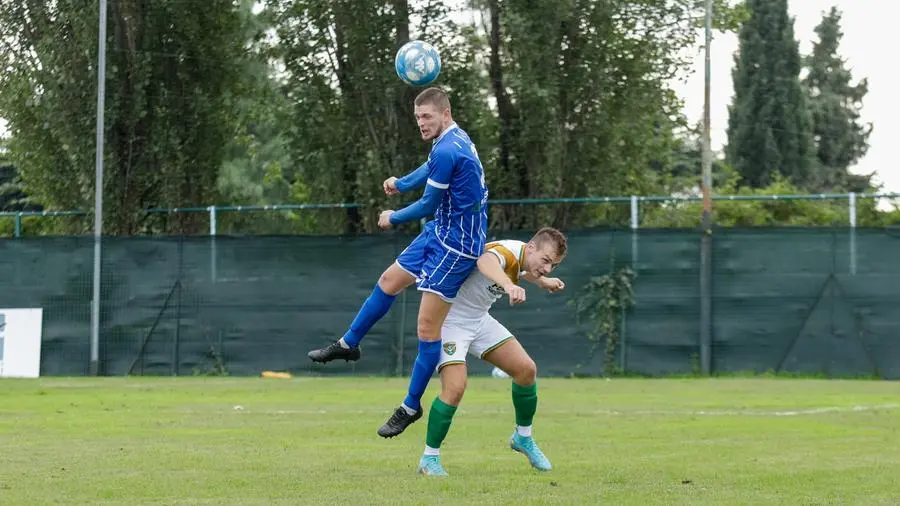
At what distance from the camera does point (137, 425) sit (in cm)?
1228

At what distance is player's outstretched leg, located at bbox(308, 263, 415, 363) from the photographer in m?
9.73

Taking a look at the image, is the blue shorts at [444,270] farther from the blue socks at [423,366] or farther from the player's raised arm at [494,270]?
the blue socks at [423,366]

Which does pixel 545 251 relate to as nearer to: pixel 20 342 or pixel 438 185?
pixel 438 185

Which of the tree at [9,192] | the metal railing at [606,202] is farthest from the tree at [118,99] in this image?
the tree at [9,192]

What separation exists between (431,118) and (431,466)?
197cm

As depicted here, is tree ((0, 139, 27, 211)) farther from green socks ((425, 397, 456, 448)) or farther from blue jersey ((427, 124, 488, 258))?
green socks ((425, 397, 456, 448))

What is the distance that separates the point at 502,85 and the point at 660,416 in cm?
1599

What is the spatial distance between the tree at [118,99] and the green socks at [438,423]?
72.9 feet

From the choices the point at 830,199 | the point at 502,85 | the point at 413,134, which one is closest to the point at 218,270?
the point at 413,134

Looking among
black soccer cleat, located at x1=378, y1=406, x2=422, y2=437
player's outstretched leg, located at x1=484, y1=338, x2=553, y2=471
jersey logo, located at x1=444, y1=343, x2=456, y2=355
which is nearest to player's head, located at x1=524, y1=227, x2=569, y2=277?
player's outstretched leg, located at x1=484, y1=338, x2=553, y2=471

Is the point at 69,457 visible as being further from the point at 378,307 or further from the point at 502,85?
the point at 502,85

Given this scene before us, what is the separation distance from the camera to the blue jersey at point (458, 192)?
877 cm

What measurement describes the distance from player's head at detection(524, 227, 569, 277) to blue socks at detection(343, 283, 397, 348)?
1.39m

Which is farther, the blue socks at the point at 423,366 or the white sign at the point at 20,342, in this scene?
the white sign at the point at 20,342
